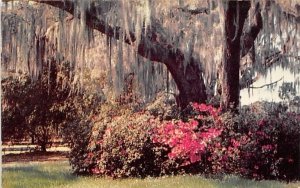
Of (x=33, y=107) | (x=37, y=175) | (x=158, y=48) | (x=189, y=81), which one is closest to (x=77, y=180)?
(x=37, y=175)

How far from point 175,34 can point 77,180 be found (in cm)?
201

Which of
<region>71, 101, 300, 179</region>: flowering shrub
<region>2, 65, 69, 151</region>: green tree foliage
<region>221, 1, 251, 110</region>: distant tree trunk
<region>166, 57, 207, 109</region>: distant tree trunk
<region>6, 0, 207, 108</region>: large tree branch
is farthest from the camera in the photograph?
<region>166, 57, 207, 109</region>: distant tree trunk

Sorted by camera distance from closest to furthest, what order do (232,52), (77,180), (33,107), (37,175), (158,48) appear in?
1. (37,175)
2. (77,180)
3. (33,107)
4. (232,52)
5. (158,48)

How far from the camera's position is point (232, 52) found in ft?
17.6

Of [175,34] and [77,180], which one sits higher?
[175,34]

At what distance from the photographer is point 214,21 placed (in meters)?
5.25

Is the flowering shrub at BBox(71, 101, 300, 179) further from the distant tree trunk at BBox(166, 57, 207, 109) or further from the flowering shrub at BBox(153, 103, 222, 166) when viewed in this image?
the distant tree trunk at BBox(166, 57, 207, 109)

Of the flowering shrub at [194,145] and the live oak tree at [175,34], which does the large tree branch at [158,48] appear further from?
the flowering shrub at [194,145]

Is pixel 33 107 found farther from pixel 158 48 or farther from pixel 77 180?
pixel 158 48

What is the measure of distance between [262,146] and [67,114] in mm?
1512

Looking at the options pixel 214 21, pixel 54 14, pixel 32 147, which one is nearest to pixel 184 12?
pixel 214 21

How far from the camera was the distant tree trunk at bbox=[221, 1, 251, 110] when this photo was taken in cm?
477

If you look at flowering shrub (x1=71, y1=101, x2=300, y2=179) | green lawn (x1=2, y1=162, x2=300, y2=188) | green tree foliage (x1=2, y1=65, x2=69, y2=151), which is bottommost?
green lawn (x1=2, y1=162, x2=300, y2=188)

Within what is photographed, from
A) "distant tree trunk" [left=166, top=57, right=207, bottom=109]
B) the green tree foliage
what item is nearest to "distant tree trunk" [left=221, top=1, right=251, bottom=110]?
"distant tree trunk" [left=166, top=57, right=207, bottom=109]
